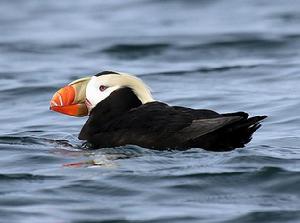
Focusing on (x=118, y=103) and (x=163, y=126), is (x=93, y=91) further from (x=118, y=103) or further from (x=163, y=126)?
(x=163, y=126)

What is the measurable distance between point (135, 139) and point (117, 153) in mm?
216

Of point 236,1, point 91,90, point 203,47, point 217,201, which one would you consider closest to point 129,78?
point 91,90

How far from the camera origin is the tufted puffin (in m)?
9.36

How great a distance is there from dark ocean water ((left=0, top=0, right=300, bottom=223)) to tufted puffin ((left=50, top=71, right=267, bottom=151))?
109 mm

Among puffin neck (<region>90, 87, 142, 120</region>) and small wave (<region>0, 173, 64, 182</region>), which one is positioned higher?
puffin neck (<region>90, 87, 142, 120</region>)

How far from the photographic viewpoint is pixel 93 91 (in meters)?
10.3

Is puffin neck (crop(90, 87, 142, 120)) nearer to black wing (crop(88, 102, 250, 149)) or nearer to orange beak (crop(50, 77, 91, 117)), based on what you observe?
black wing (crop(88, 102, 250, 149))

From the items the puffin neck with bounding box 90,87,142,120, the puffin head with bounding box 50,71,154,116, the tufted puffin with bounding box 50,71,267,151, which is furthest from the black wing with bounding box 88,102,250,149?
the puffin head with bounding box 50,71,154,116

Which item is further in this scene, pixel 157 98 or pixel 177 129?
pixel 157 98

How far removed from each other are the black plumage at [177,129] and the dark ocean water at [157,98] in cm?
9

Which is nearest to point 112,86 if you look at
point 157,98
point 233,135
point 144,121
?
point 144,121

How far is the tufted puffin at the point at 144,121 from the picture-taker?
936 centimetres

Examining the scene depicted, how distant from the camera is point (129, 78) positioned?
1018 cm

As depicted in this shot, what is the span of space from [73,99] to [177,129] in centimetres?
151
